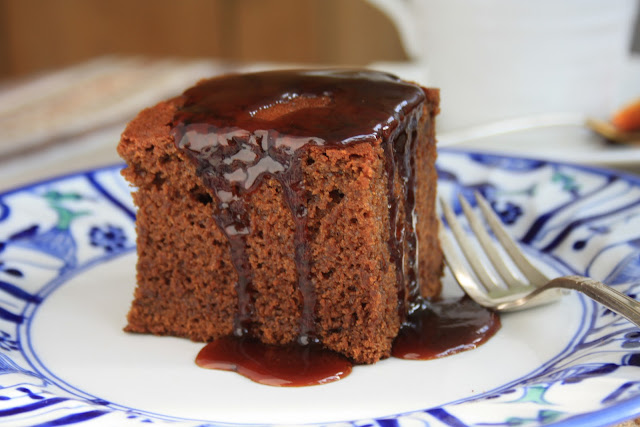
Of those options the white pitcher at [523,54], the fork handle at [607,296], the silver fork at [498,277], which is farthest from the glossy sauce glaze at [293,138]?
the white pitcher at [523,54]

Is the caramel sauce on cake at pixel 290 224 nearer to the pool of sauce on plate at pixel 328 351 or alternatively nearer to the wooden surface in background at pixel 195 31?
the pool of sauce on plate at pixel 328 351

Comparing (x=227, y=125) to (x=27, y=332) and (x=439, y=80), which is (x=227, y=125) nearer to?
(x=27, y=332)

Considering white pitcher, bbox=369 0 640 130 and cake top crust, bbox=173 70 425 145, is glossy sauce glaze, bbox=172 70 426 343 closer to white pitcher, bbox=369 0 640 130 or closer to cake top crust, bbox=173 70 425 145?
cake top crust, bbox=173 70 425 145

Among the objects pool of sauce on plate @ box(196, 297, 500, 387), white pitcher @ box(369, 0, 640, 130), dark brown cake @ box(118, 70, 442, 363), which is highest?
white pitcher @ box(369, 0, 640, 130)

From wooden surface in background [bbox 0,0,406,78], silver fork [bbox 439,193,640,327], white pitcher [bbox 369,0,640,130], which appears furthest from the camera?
wooden surface in background [bbox 0,0,406,78]

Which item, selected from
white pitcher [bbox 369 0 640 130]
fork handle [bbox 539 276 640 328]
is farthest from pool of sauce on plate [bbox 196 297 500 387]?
white pitcher [bbox 369 0 640 130]

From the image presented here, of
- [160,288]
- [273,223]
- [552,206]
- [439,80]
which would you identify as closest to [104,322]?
[160,288]
